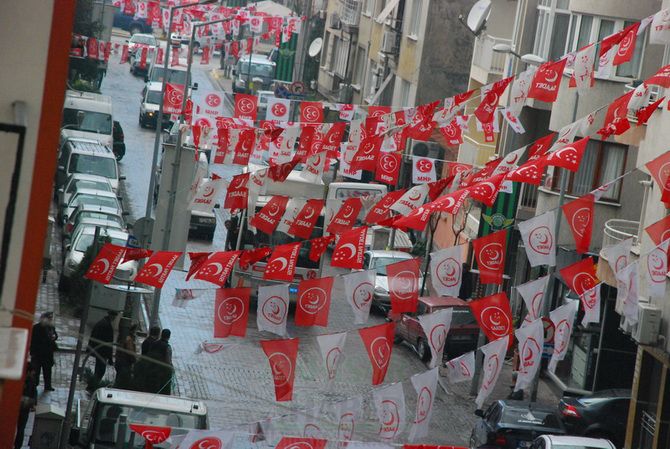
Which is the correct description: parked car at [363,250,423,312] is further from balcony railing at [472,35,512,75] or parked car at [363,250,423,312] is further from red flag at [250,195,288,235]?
red flag at [250,195,288,235]

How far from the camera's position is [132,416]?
635 inches

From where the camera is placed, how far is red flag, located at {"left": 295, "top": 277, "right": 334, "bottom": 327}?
17078mm

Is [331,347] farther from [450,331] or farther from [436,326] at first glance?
[450,331]

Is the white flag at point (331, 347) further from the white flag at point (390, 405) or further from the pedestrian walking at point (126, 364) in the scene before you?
the pedestrian walking at point (126, 364)

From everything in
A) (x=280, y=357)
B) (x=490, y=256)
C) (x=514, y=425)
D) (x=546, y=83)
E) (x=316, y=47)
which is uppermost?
(x=316, y=47)

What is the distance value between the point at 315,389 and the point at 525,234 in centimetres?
953

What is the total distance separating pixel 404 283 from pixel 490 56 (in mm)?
22760

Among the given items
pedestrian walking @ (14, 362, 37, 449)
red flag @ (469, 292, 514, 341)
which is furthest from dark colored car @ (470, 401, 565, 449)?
pedestrian walking @ (14, 362, 37, 449)

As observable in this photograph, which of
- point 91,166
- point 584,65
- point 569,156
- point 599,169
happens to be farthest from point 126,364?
point 91,166

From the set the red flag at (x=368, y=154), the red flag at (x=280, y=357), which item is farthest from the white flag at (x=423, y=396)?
the red flag at (x=368, y=154)

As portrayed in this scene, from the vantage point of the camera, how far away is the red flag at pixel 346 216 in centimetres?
Result: 2108

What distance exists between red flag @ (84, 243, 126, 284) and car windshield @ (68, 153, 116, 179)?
22090mm

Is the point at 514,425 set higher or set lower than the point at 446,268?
lower

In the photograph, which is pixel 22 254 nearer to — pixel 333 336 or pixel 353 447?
pixel 353 447
